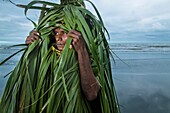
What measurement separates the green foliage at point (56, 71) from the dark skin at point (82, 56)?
16 mm

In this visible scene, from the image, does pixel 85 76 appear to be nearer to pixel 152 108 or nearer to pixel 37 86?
pixel 37 86

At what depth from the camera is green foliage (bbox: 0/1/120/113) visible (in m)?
0.73

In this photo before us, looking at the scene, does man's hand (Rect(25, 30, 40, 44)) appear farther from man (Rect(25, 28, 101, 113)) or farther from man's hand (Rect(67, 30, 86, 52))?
man's hand (Rect(67, 30, 86, 52))

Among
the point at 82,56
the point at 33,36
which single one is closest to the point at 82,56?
the point at 82,56

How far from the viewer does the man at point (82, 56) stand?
0.74m

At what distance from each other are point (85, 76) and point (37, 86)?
14cm

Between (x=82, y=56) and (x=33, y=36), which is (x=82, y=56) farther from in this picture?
(x=33, y=36)

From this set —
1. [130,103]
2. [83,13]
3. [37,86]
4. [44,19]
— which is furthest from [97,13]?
[130,103]

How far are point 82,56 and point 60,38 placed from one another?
9 centimetres

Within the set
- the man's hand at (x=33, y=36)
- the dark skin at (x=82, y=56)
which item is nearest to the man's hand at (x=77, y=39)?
the dark skin at (x=82, y=56)

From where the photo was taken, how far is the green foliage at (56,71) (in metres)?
0.73

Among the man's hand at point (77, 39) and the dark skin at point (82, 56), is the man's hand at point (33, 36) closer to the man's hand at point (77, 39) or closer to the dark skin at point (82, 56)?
the dark skin at point (82, 56)

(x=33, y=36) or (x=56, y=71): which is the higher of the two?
(x=33, y=36)

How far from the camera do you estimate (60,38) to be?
77cm
